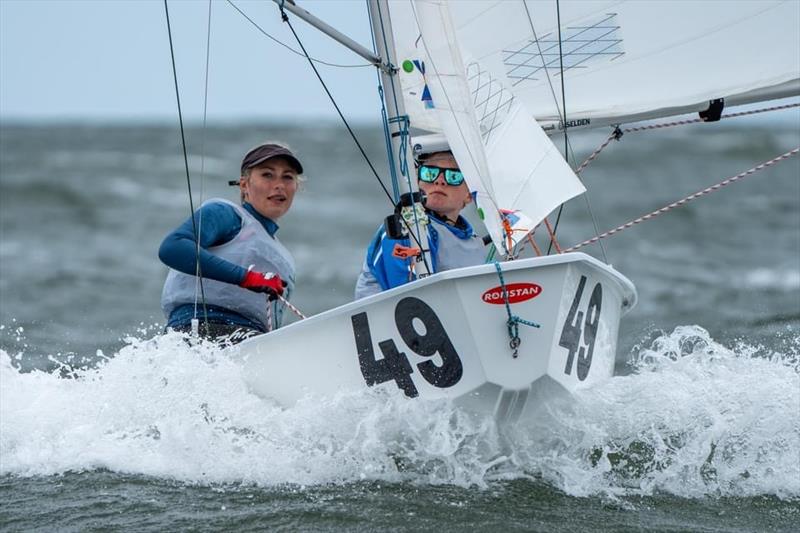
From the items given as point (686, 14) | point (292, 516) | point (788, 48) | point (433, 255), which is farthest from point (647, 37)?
point (292, 516)

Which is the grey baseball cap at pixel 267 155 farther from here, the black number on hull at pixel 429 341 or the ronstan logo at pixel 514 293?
the ronstan logo at pixel 514 293

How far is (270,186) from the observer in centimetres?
471

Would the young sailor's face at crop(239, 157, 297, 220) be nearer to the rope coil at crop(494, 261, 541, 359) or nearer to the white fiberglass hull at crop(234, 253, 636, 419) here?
the white fiberglass hull at crop(234, 253, 636, 419)

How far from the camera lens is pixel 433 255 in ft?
13.6

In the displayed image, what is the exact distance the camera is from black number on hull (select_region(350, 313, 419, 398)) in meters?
3.64

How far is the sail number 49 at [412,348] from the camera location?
3572mm

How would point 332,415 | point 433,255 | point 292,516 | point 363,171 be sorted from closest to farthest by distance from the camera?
point 292,516 < point 332,415 < point 433,255 < point 363,171

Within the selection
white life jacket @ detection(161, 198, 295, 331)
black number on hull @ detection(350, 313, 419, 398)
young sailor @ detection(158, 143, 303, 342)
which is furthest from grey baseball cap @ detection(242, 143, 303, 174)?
black number on hull @ detection(350, 313, 419, 398)

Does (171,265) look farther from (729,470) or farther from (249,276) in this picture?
(729,470)

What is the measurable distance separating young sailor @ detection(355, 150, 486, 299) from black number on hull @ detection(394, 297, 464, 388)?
1.59ft

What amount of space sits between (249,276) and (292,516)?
1107 mm

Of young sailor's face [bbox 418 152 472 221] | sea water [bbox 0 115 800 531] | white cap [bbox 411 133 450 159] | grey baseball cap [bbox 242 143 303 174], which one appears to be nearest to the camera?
sea water [bbox 0 115 800 531]

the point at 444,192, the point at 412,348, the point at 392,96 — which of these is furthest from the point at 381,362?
the point at 392,96

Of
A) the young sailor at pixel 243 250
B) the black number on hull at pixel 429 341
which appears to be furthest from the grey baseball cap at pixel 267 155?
the black number on hull at pixel 429 341
